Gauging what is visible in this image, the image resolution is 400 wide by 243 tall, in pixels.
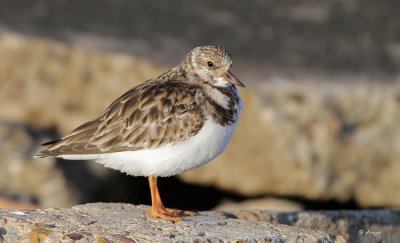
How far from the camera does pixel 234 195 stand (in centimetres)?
1278

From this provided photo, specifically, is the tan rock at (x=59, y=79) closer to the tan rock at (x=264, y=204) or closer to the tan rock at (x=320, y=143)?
the tan rock at (x=320, y=143)

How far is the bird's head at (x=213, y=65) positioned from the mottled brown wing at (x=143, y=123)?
223 mm

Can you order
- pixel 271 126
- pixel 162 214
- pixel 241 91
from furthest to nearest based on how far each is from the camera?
pixel 241 91, pixel 271 126, pixel 162 214

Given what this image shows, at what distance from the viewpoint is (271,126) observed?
38.8 ft

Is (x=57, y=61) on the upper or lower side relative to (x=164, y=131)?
upper

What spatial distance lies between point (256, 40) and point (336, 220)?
4.90 m

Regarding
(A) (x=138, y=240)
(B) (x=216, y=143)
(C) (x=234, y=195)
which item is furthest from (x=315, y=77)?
(A) (x=138, y=240)

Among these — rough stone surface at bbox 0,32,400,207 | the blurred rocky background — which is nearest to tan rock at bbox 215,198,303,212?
the blurred rocky background

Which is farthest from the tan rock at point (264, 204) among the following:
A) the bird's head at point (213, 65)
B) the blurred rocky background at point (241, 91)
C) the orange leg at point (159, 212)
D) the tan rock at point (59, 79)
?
the orange leg at point (159, 212)

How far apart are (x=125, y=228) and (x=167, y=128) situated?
1.15 meters

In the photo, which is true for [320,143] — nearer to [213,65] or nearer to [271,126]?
[271,126]

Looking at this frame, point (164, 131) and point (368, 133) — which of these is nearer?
point (164, 131)

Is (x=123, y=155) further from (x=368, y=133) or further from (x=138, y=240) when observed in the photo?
(x=368, y=133)

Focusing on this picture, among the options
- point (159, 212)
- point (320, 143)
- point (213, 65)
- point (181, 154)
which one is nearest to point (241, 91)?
point (320, 143)
